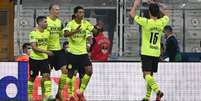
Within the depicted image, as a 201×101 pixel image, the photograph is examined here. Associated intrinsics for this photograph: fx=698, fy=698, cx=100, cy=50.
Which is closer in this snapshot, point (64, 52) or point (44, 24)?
point (44, 24)

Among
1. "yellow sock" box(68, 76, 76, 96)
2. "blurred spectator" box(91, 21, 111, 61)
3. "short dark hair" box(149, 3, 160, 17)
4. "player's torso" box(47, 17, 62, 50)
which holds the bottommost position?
"yellow sock" box(68, 76, 76, 96)

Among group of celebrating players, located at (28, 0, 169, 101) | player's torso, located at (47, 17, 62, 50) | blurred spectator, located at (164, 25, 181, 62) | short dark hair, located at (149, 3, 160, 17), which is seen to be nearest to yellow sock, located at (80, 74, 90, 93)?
group of celebrating players, located at (28, 0, 169, 101)

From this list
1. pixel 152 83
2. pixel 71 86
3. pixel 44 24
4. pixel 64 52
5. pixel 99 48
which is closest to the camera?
pixel 152 83

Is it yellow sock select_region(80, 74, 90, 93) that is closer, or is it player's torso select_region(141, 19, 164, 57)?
player's torso select_region(141, 19, 164, 57)

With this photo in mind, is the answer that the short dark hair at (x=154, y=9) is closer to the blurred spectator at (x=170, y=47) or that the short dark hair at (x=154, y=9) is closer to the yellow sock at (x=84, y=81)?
the yellow sock at (x=84, y=81)

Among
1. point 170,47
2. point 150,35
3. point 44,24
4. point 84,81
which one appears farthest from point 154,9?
point 170,47

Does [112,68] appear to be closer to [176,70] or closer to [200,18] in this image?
[176,70]

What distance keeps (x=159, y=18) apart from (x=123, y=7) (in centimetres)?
513

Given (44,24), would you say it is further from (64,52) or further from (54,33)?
(64,52)

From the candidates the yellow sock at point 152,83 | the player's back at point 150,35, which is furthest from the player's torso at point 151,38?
the yellow sock at point 152,83

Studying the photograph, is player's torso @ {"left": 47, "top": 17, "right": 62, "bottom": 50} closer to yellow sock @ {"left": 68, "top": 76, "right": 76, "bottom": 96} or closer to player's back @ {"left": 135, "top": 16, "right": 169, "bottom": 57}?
yellow sock @ {"left": 68, "top": 76, "right": 76, "bottom": 96}

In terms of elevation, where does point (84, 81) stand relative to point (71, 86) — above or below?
above

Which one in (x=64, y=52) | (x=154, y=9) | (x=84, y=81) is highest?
(x=154, y=9)

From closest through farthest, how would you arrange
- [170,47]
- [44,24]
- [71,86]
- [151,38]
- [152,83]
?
[152,83], [151,38], [44,24], [71,86], [170,47]
